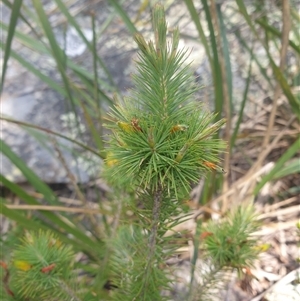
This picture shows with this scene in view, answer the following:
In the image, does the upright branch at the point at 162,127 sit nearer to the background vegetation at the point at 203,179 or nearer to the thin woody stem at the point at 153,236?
A: the thin woody stem at the point at 153,236

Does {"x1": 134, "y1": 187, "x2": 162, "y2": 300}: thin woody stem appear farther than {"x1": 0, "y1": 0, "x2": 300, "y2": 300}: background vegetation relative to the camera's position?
No

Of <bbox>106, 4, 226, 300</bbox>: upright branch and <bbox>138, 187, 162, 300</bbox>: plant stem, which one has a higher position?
<bbox>106, 4, 226, 300</bbox>: upright branch

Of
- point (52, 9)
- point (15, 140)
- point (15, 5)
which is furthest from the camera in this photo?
point (52, 9)

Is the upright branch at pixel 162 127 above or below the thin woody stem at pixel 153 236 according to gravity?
above

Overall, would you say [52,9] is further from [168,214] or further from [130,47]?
[168,214]

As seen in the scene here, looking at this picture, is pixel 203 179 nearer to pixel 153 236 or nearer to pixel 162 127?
pixel 153 236

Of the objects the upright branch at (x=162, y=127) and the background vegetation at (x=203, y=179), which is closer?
the upright branch at (x=162, y=127)

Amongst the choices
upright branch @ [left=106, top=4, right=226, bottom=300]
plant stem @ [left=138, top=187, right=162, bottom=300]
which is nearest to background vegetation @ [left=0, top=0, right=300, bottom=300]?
plant stem @ [left=138, top=187, right=162, bottom=300]

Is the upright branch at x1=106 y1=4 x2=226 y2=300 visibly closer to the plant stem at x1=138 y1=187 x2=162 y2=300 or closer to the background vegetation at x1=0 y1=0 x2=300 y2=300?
the plant stem at x1=138 y1=187 x2=162 y2=300

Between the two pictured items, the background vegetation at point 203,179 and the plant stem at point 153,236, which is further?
the background vegetation at point 203,179

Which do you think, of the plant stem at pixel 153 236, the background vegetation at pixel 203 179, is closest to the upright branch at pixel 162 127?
the plant stem at pixel 153 236

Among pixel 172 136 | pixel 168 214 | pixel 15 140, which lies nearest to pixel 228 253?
pixel 168 214
